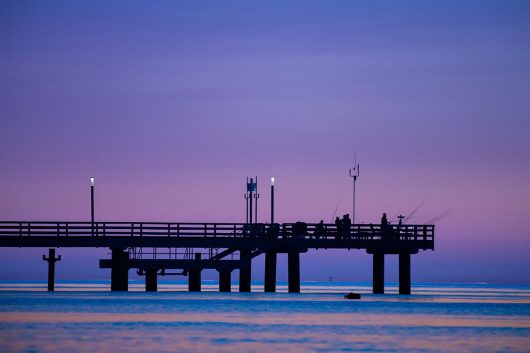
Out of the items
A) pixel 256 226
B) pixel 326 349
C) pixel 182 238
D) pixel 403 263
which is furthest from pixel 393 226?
pixel 326 349

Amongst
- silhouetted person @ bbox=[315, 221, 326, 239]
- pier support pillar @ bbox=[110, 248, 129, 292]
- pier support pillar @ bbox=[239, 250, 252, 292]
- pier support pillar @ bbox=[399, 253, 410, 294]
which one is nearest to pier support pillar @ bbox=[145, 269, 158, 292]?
pier support pillar @ bbox=[239, 250, 252, 292]

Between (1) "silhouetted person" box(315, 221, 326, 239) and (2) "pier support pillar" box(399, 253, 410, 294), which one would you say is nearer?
(1) "silhouetted person" box(315, 221, 326, 239)

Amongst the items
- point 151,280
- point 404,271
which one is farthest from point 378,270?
point 151,280

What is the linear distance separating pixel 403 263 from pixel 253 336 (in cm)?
2350

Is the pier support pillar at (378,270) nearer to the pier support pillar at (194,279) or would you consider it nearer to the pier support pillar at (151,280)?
the pier support pillar at (194,279)

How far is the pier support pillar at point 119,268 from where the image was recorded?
69.4 metres

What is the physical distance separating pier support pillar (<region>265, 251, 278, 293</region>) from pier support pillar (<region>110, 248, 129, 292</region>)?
826 cm

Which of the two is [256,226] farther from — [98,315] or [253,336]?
[253,336]

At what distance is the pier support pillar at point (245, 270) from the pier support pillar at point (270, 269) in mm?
1295

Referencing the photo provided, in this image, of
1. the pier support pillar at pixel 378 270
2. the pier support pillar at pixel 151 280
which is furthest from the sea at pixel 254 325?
the pier support pillar at pixel 151 280

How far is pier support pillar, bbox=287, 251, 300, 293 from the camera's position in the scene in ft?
230

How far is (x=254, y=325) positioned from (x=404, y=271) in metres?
19.5

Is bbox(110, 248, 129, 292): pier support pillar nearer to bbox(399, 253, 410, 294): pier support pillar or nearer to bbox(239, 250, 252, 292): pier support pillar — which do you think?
bbox(239, 250, 252, 292): pier support pillar

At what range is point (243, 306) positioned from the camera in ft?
220
